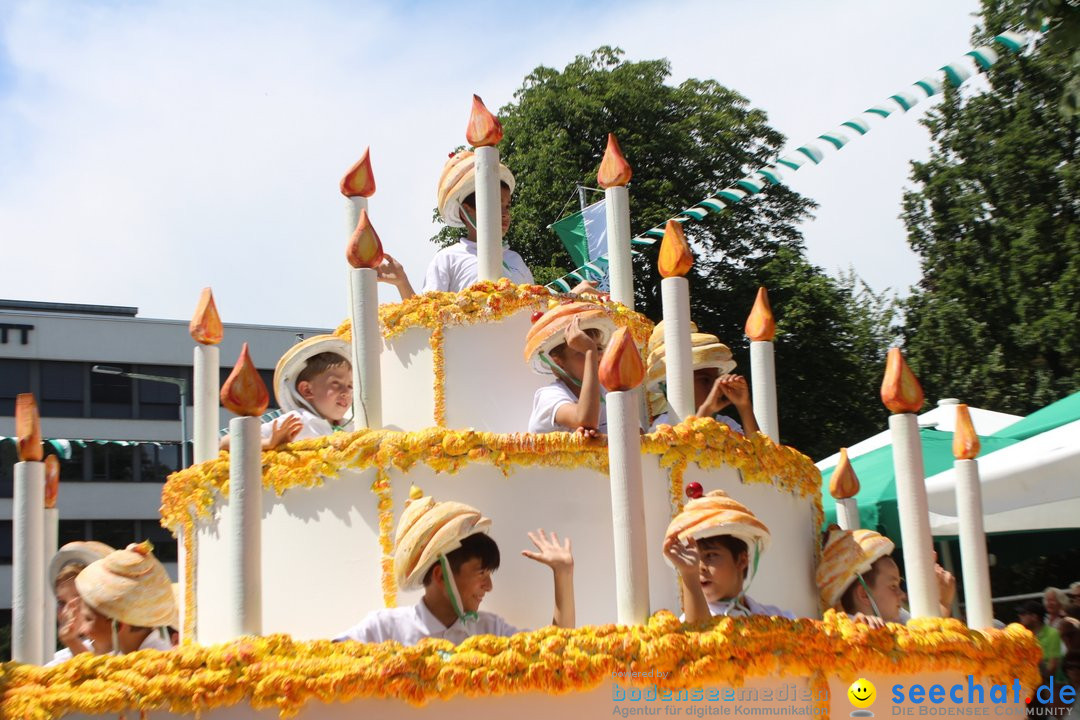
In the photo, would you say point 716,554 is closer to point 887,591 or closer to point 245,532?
point 887,591

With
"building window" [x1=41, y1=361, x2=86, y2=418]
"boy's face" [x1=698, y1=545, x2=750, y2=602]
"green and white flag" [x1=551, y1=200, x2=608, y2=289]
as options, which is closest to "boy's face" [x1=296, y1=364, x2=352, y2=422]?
"boy's face" [x1=698, y1=545, x2=750, y2=602]

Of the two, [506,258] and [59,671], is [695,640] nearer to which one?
[59,671]

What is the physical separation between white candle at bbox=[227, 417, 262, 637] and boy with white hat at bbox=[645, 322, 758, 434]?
7.95ft

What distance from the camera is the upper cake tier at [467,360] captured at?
658 cm

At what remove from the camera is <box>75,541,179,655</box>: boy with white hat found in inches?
222

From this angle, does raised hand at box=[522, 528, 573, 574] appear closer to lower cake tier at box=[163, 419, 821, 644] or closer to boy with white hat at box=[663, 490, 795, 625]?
lower cake tier at box=[163, 419, 821, 644]

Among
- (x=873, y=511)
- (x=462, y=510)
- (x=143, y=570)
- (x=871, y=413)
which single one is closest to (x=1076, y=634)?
(x=873, y=511)

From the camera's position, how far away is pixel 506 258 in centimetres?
799

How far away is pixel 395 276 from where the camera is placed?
715 cm

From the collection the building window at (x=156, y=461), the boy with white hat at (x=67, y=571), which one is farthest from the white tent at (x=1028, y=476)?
the building window at (x=156, y=461)

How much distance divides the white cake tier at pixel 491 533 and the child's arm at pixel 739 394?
3.15ft

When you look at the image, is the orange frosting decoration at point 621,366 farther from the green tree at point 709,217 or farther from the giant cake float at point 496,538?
the green tree at point 709,217

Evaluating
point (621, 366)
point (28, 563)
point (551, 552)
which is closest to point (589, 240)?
point (551, 552)

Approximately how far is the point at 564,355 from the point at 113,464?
38.3 meters
